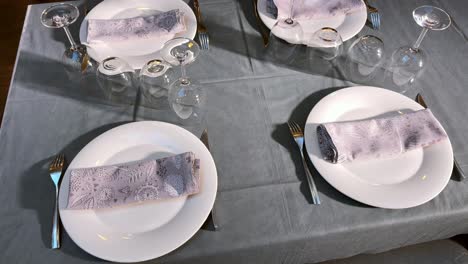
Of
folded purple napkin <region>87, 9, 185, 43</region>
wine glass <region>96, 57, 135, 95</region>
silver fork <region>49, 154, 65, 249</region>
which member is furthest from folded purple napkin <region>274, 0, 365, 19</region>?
silver fork <region>49, 154, 65, 249</region>

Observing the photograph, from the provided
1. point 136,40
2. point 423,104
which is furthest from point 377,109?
point 136,40

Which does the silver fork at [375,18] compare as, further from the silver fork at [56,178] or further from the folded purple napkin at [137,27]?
the silver fork at [56,178]

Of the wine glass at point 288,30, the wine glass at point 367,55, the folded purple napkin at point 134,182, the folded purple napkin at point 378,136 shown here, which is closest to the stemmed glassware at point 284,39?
the wine glass at point 288,30

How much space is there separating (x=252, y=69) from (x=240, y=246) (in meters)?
0.43

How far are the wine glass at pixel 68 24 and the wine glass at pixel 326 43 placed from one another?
539 millimetres

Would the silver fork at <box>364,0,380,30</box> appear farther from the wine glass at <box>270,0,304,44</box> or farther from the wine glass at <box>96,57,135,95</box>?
the wine glass at <box>96,57,135,95</box>

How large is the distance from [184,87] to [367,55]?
1.46ft

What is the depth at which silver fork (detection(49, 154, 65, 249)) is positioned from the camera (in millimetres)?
597

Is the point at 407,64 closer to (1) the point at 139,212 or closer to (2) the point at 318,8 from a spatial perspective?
(2) the point at 318,8

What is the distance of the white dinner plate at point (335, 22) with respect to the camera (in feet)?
2.94

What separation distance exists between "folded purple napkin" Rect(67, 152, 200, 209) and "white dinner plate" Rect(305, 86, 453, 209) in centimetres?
24

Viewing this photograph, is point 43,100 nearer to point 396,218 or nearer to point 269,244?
point 269,244

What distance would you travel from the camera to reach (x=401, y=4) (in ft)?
3.35

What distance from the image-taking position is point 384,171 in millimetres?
678
